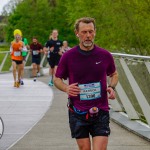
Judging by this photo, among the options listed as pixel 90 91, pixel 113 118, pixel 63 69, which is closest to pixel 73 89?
pixel 90 91

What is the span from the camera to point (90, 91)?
5113 millimetres

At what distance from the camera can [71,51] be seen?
207 inches

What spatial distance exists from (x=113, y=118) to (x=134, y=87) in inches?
49.8

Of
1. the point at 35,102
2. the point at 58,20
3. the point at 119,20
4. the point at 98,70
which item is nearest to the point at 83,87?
the point at 98,70

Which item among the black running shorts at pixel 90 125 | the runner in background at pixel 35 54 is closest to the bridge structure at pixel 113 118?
the black running shorts at pixel 90 125

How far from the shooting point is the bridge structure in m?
7.97

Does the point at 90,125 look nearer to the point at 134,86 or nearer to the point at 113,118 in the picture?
the point at 134,86

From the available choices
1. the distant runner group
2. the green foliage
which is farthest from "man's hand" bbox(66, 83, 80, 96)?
the green foliage

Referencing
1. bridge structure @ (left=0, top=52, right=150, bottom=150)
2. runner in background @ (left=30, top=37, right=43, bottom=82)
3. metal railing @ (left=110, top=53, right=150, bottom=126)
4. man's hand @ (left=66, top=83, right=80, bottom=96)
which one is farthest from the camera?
runner in background @ (left=30, top=37, right=43, bottom=82)

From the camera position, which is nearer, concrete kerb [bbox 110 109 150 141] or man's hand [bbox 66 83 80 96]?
man's hand [bbox 66 83 80 96]

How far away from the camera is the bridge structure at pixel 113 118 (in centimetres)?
797

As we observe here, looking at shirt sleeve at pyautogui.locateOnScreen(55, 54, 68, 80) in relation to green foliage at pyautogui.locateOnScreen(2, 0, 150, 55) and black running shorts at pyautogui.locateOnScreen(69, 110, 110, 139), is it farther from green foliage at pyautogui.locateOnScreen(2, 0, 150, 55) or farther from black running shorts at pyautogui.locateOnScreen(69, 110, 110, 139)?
green foliage at pyautogui.locateOnScreen(2, 0, 150, 55)

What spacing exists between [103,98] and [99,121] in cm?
23

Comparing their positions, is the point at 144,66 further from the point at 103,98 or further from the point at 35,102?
the point at 35,102
